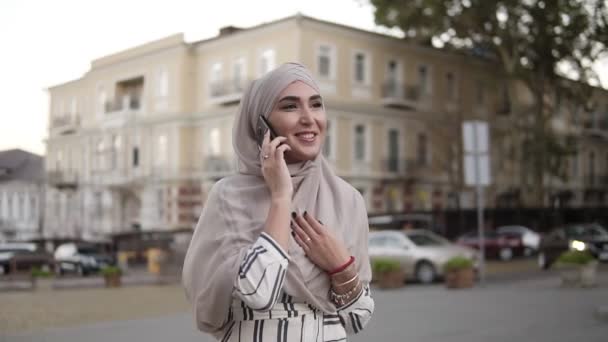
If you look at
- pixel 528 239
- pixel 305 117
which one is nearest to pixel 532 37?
pixel 528 239

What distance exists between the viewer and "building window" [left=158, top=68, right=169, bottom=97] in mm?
43469

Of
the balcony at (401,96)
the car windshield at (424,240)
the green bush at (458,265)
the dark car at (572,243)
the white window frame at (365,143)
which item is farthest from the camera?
the balcony at (401,96)

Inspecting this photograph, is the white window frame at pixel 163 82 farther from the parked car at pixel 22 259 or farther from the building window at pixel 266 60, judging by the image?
the parked car at pixel 22 259

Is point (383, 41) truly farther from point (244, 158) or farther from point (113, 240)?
point (244, 158)

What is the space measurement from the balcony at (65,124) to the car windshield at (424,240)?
32080 millimetres

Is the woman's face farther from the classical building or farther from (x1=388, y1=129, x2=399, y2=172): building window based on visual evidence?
(x1=388, y1=129, x2=399, y2=172): building window

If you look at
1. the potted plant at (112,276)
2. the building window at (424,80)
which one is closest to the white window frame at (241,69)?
the building window at (424,80)

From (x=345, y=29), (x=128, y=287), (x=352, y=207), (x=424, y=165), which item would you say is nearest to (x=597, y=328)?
(x=352, y=207)

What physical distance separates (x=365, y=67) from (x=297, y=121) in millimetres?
37663

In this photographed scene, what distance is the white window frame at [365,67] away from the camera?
39.2m

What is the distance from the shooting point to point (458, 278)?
18906 millimetres

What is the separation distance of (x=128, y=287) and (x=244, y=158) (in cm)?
2184

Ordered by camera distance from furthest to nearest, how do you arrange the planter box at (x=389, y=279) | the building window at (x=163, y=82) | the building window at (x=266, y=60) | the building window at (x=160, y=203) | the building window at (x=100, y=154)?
the building window at (x=100, y=154), the building window at (x=160, y=203), the building window at (x=163, y=82), the building window at (x=266, y=60), the planter box at (x=389, y=279)

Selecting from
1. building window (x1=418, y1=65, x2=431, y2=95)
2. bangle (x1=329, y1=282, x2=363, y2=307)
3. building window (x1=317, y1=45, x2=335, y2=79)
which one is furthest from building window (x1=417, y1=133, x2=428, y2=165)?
bangle (x1=329, y1=282, x2=363, y2=307)
